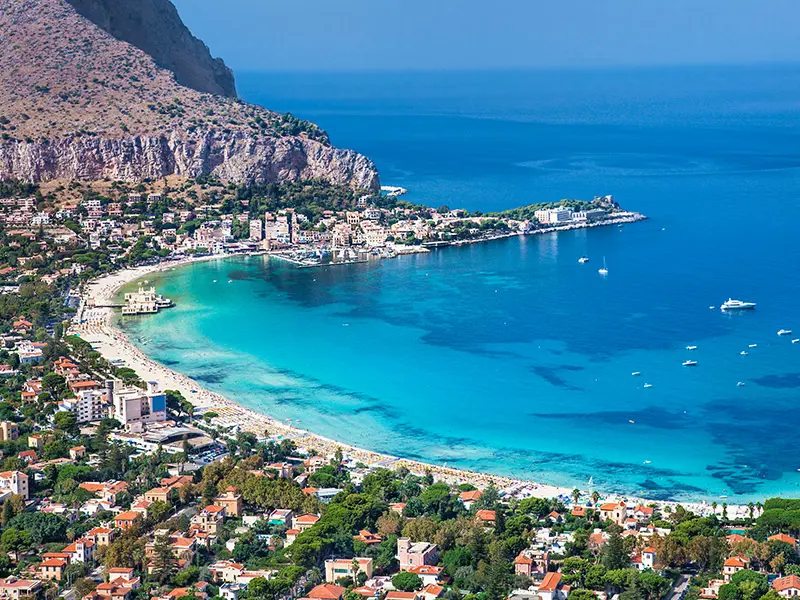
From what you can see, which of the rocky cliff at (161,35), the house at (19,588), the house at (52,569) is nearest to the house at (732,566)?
the house at (52,569)

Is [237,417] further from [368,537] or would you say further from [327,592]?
[327,592]

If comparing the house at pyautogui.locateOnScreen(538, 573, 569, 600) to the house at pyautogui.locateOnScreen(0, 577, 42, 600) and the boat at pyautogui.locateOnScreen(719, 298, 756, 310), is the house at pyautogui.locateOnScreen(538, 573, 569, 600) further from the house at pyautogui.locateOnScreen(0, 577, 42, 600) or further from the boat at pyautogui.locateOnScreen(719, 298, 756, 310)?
the boat at pyautogui.locateOnScreen(719, 298, 756, 310)

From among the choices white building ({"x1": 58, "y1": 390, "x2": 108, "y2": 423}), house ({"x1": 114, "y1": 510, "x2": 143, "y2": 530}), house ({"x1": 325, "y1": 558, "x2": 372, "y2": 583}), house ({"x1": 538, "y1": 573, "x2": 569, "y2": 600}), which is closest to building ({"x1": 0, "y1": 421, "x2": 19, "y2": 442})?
white building ({"x1": 58, "y1": 390, "x2": 108, "y2": 423})

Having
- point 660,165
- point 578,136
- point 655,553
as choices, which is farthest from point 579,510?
point 578,136

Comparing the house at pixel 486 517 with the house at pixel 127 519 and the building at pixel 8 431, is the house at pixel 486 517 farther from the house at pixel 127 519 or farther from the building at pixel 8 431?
the building at pixel 8 431

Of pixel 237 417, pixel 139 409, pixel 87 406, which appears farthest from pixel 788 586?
pixel 87 406

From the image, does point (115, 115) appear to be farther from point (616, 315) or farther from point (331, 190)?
point (616, 315)

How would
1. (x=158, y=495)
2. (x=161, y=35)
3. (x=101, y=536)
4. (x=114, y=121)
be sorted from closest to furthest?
(x=101, y=536)
(x=158, y=495)
(x=114, y=121)
(x=161, y=35)
